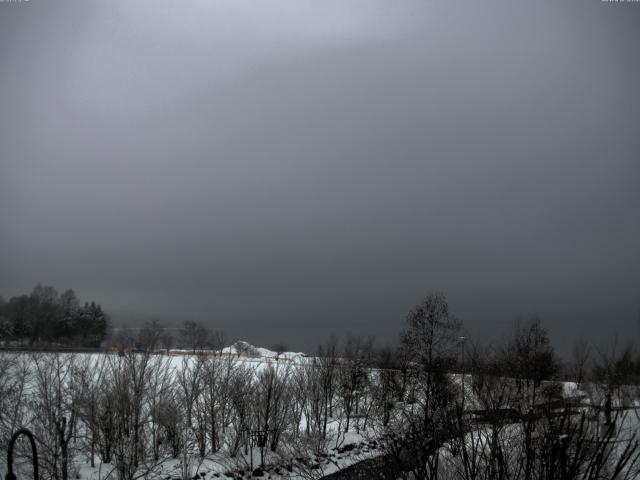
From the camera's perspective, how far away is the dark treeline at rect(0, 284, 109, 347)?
6133 cm

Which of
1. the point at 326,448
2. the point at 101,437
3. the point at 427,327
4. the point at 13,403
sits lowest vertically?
the point at 326,448

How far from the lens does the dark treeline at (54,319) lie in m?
→ 61.3

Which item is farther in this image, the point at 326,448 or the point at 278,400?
the point at 326,448

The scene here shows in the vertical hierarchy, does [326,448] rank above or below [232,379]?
below

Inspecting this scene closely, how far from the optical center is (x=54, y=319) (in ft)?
289

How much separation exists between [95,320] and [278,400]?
302ft

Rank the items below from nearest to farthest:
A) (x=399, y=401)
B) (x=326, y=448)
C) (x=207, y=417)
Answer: (x=207, y=417), (x=326, y=448), (x=399, y=401)

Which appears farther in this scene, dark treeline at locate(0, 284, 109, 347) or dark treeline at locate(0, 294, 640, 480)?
dark treeline at locate(0, 284, 109, 347)

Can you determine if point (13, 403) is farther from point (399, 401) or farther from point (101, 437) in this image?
point (399, 401)

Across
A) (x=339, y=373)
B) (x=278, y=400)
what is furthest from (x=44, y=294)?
(x=278, y=400)

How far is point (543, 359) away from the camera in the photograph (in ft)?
150

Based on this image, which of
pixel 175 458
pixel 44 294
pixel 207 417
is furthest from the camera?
pixel 44 294

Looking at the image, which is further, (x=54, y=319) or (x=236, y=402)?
(x=54, y=319)

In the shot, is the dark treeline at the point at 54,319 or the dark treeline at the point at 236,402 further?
the dark treeline at the point at 54,319
